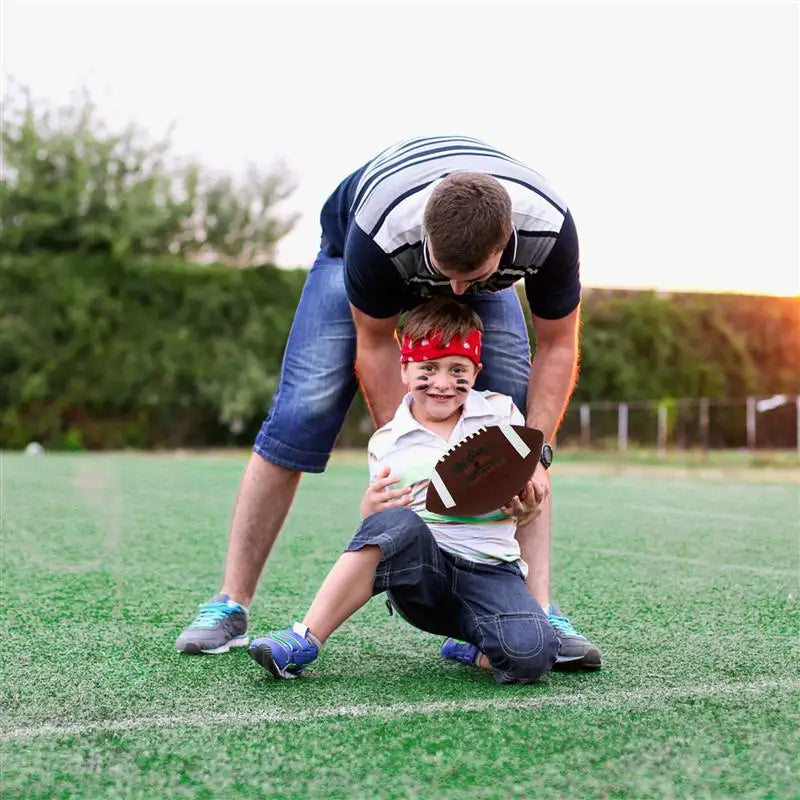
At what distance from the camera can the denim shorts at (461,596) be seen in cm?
266

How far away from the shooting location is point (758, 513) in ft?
25.6

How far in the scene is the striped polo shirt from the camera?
2605 millimetres

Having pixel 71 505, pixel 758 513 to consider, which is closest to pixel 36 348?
pixel 71 505

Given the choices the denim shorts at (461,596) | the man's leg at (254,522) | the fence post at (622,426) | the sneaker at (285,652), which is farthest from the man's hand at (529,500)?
the fence post at (622,426)

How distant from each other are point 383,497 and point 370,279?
0.53 m

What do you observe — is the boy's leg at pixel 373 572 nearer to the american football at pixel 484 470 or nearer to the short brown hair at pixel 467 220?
the american football at pixel 484 470

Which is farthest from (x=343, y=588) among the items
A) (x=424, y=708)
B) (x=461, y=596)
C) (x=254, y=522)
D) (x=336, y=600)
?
(x=254, y=522)

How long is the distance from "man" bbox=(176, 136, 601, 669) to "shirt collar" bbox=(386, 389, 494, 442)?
0.10m

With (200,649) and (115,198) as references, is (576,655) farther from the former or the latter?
(115,198)

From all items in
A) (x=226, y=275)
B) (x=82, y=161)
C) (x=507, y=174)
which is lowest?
(x=507, y=174)

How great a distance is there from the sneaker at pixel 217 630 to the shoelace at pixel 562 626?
84 cm

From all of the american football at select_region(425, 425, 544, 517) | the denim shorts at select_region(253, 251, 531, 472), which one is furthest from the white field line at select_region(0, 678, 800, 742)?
the denim shorts at select_region(253, 251, 531, 472)

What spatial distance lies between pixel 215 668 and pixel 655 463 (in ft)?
54.5

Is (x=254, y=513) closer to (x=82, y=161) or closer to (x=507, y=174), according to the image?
(x=507, y=174)
